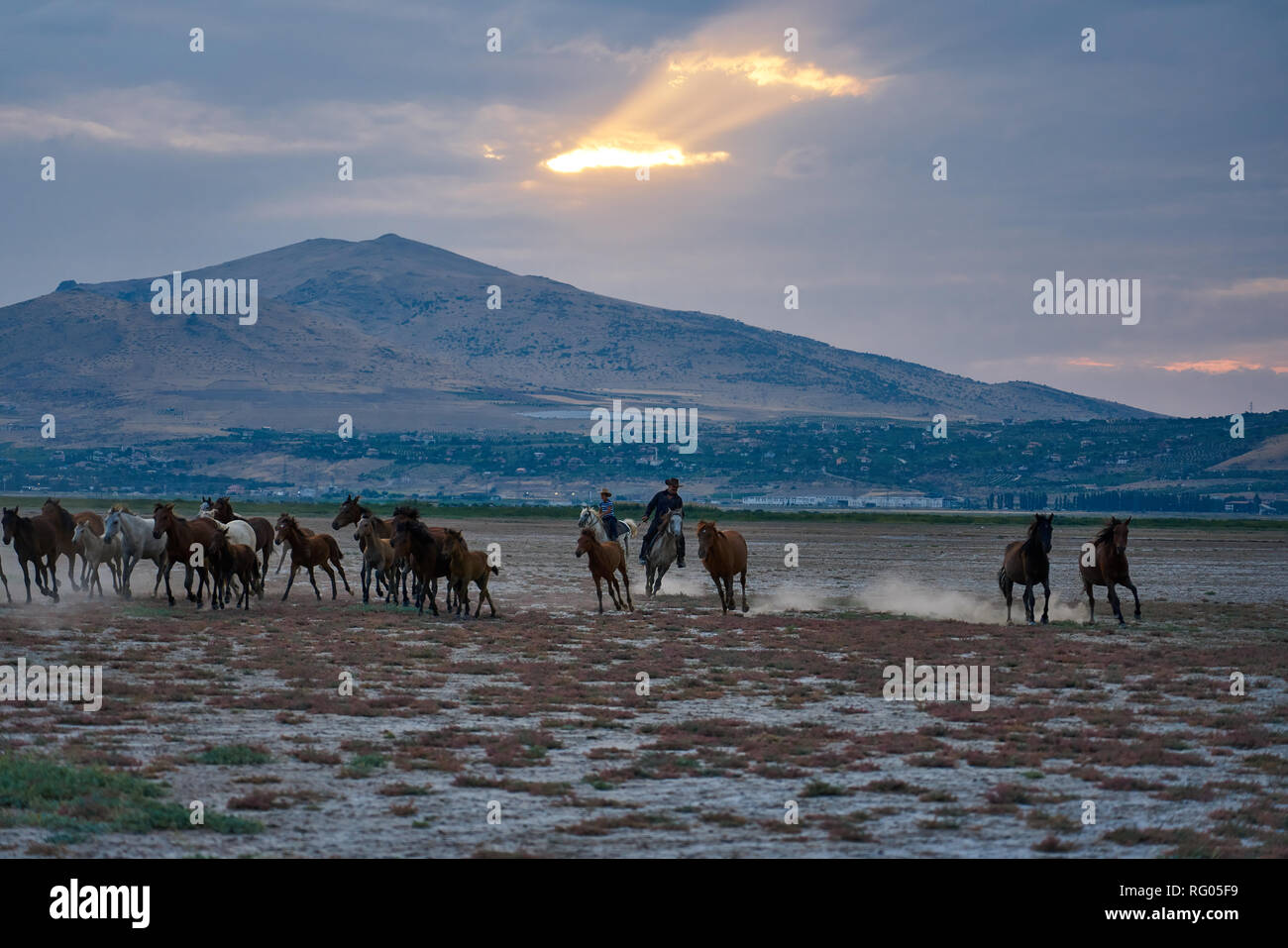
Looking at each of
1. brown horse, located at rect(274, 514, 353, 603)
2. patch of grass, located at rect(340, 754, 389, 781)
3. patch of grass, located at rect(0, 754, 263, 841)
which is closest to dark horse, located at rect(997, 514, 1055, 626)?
brown horse, located at rect(274, 514, 353, 603)

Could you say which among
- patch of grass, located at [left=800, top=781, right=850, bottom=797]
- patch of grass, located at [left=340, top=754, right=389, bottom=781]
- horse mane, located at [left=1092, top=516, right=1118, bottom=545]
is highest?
horse mane, located at [left=1092, top=516, right=1118, bottom=545]

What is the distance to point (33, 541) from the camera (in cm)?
3031

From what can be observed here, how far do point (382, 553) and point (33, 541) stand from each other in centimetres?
782

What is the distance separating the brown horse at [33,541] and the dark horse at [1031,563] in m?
21.3

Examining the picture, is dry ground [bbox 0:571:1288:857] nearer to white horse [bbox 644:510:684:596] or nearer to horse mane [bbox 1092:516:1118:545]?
horse mane [bbox 1092:516:1118:545]

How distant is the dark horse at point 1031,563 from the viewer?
28.7 meters

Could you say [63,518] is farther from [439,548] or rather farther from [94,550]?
[439,548]

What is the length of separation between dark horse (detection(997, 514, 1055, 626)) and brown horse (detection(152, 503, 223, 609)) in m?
17.8

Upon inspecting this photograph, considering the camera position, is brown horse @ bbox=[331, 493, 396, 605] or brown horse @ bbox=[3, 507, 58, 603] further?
brown horse @ bbox=[331, 493, 396, 605]

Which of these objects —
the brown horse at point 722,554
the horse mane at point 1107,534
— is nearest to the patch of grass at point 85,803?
the brown horse at point 722,554

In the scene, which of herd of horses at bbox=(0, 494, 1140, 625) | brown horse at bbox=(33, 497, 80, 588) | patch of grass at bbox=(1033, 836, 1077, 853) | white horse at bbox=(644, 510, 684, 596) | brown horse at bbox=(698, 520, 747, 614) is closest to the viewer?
patch of grass at bbox=(1033, 836, 1077, 853)

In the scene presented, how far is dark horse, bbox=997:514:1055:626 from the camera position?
1131 inches

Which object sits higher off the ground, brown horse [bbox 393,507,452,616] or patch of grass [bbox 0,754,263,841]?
brown horse [bbox 393,507,452,616]
